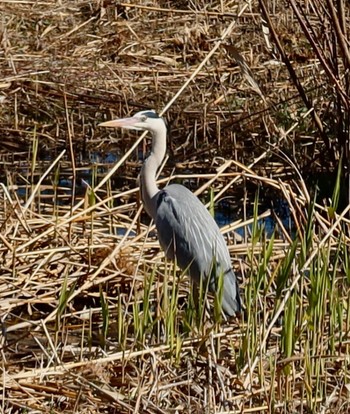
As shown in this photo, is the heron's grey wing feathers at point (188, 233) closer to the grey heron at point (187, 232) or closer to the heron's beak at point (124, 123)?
the grey heron at point (187, 232)

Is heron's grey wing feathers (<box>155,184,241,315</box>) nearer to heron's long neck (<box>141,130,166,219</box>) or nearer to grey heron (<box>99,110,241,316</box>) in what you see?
grey heron (<box>99,110,241,316</box>)

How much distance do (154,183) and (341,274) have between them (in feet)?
3.54

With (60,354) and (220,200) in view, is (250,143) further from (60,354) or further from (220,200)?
(60,354)

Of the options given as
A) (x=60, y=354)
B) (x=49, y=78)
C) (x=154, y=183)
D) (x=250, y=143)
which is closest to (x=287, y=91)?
(x=250, y=143)

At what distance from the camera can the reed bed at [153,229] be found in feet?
14.8

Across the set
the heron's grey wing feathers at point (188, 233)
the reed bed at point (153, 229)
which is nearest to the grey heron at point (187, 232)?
the heron's grey wing feathers at point (188, 233)

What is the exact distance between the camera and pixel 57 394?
4.40m

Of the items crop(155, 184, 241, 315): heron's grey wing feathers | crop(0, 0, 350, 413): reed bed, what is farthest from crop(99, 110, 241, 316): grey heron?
crop(0, 0, 350, 413): reed bed

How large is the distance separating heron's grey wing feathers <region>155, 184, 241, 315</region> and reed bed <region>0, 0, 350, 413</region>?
13 cm

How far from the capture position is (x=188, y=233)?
5855 millimetres

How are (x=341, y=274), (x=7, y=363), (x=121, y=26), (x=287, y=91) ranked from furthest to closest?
1. (x=121, y=26)
2. (x=287, y=91)
3. (x=341, y=274)
4. (x=7, y=363)

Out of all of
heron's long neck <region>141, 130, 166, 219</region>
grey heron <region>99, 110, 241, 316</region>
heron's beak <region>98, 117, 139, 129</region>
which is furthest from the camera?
heron's long neck <region>141, 130, 166, 219</region>

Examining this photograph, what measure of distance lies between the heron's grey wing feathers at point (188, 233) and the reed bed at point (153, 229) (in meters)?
0.13

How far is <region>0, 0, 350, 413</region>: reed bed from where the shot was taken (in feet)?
14.8
